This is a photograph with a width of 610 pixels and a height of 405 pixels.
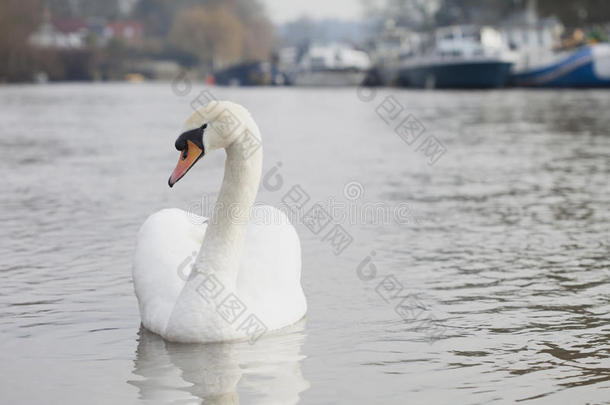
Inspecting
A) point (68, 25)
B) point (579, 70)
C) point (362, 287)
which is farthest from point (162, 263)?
point (68, 25)

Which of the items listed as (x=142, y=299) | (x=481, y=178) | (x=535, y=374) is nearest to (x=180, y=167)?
(x=142, y=299)

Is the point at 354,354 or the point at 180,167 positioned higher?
the point at 180,167

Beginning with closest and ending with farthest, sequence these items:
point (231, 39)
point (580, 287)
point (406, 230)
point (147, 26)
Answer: point (580, 287)
point (406, 230)
point (231, 39)
point (147, 26)

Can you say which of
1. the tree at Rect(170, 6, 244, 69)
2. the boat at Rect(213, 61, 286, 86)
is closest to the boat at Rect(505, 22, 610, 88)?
the boat at Rect(213, 61, 286, 86)

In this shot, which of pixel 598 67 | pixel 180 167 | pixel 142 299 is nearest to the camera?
pixel 180 167

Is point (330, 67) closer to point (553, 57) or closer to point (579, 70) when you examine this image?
point (553, 57)

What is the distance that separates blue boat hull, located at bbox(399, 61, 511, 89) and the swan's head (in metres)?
48.5

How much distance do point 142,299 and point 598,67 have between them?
153ft

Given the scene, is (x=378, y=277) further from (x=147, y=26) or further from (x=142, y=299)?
(x=147, y=26)

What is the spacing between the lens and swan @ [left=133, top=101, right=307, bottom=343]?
629 centimetres

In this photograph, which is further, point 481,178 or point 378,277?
point 481,178

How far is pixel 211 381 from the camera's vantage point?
582 cm

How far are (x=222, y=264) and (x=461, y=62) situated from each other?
49.3 meters

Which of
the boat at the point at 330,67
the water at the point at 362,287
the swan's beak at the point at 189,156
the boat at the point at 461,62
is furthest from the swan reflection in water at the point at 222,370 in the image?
the boat at the point at 330,67
